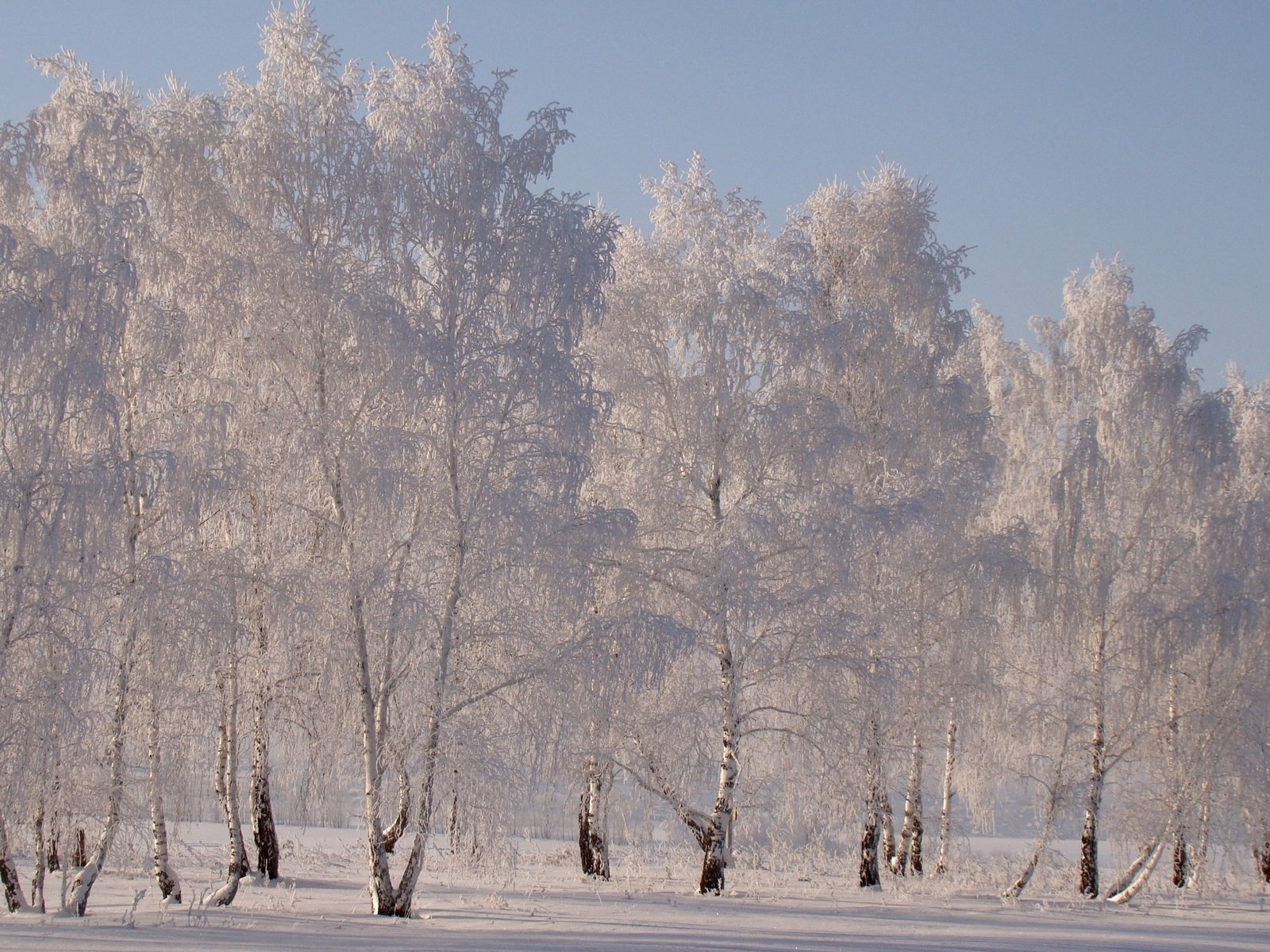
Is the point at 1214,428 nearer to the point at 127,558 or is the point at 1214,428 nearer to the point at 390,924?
the point at 390,924

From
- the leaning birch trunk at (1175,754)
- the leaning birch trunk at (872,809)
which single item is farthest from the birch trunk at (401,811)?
the leaning birch trunk at (1175,754)

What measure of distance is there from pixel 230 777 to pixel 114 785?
2.77 metres

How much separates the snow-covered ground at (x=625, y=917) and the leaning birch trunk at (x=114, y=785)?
32cm

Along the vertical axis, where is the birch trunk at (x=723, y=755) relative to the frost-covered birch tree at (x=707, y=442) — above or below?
below

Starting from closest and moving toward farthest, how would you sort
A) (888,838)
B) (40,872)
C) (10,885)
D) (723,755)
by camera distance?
(10,885) → (40,872) → (723,755) → (888,838)

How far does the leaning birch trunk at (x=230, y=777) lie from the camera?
508 inches

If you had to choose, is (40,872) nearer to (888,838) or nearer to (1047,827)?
(888,838)

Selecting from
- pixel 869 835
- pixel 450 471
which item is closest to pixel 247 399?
pixel 450 471

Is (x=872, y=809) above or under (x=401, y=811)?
under

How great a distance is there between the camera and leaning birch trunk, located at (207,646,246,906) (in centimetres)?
1291

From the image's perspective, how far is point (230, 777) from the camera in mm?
13984

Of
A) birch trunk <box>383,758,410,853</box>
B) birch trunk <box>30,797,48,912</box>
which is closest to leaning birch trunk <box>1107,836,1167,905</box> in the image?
birch trunk <box>383,758,410,853</box>

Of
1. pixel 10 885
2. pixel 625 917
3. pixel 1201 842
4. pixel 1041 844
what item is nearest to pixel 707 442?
pixel 625 917

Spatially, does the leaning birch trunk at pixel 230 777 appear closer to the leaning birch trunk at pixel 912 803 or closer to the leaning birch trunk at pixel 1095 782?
the leaning birch trunk at pixel 912 803
